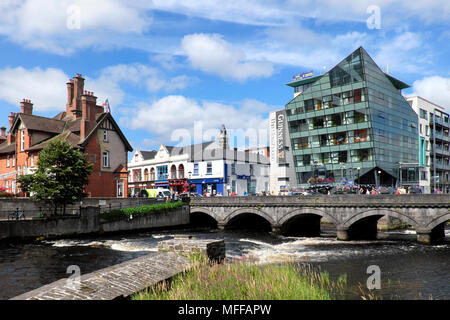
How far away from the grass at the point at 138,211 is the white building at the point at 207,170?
21.6 m

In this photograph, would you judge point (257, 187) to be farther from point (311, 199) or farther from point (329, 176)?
point (311, 199)

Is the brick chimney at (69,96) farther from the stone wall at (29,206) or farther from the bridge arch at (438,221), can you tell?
the bridge arch at (438,221)

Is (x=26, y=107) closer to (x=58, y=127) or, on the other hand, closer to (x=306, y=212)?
(x=58, y=127)

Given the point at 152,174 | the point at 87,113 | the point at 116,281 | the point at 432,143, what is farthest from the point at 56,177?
the point at 432,143

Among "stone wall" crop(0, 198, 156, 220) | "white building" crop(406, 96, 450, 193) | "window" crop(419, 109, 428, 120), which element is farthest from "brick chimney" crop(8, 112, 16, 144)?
"window" crop(419, 109, 428, 120)

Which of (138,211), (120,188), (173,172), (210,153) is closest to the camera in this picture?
(138,211)

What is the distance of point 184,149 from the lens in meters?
82.5

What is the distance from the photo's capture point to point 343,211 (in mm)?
35375

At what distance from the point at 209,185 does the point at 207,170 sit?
2.85 metres

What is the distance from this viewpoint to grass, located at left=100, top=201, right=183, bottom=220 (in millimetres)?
39312

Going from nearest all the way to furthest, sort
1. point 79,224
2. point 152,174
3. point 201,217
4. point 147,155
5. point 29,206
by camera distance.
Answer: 1. point 79,224
2. point 29,206
3. point 201,217
4. point 152,174
5. point 147,155

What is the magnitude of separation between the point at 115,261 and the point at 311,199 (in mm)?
20550

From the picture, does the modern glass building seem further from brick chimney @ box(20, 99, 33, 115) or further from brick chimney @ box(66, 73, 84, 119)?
brick chimney @ box(20, 99, 33, 115)

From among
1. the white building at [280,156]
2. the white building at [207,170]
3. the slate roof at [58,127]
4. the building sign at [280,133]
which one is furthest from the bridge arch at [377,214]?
the building sign at [280,133]
